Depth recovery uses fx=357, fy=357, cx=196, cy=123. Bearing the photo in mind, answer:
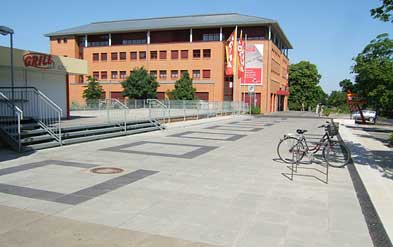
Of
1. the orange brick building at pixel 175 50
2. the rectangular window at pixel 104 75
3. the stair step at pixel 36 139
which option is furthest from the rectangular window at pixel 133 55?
the stair step at pixel 36 139

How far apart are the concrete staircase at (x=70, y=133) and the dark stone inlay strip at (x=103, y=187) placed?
15.5 ft

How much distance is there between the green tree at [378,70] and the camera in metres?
19.6

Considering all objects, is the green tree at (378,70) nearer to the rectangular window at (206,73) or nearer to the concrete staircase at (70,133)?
the concrete staircase at (70,133)

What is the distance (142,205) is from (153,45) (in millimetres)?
53801

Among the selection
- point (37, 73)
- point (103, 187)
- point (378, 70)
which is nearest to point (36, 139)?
point (103, 187)

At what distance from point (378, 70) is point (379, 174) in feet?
45.6

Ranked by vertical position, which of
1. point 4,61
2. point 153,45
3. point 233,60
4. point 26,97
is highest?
point 153,45

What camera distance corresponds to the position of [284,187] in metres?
7.12

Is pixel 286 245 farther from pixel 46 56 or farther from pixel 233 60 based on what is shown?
pixel 233 60

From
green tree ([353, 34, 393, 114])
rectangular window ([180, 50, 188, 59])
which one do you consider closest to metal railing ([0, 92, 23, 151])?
green tree ([353, 34, 393, 114])

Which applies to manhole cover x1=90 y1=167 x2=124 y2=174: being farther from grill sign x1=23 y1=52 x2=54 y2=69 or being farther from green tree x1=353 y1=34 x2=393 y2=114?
green tree x1=353 y1=34 x2=393 y2=114

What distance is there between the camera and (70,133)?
13125 mm

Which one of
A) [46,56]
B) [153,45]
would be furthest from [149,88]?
[46,56]

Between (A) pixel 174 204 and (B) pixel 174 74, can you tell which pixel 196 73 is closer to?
(B) pixel 174 74
